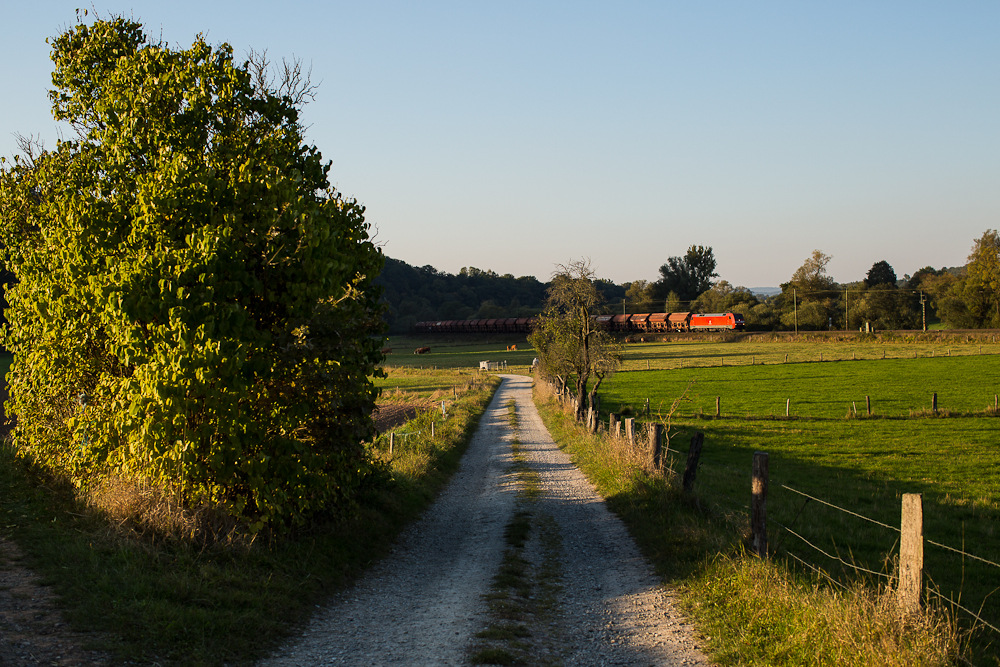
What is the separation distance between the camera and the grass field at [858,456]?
11734 mm

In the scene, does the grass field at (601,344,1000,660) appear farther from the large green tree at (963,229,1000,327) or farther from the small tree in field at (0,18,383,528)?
the large green tree at (963,229,1000,327)

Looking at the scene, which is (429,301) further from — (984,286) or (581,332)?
(581,332)

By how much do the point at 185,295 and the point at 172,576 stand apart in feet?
9.44

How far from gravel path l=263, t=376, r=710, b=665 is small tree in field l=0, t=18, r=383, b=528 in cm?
170

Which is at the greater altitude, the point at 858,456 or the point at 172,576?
the point at 172,576

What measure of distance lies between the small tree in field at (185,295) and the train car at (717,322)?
102 metres

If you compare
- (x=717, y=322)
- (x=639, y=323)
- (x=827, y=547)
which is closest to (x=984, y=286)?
(x=717, y=322)

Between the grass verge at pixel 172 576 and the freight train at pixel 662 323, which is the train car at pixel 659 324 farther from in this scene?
the grass verge at pixel 172 576

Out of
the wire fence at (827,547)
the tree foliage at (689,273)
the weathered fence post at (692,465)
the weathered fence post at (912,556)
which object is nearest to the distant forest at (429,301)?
the tree foliage at (689,273)

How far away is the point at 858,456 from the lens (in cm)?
2405

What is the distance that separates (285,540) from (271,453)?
4.01 ft

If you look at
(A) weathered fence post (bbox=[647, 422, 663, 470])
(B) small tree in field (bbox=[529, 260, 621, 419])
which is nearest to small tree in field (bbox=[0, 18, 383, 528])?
(A) weathered fence post (bbox=[647, 422, 663, 470])

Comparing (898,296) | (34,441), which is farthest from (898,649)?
(898,296)

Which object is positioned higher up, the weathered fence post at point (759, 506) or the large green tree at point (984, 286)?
the large green tree at point (984, 286)
